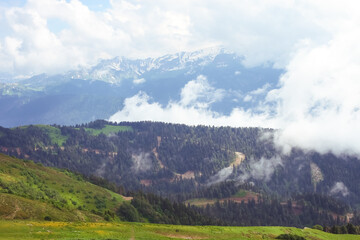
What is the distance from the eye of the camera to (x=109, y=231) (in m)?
66.9

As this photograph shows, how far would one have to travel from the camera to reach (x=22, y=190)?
106312 millimetres

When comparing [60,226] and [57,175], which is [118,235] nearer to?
[60,226]

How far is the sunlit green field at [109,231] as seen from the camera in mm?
56069

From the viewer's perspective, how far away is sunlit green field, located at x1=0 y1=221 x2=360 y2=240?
2207 inches

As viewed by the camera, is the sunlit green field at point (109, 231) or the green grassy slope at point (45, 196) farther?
the green grassy slope at point (45, 196)

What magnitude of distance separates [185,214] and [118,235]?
384 feet

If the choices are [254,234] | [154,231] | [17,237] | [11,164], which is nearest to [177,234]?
[154,231]

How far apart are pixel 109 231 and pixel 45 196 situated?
6267 cm

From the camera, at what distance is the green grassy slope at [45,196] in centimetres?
7250

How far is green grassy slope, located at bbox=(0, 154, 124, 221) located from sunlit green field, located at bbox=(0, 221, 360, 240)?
10040mm

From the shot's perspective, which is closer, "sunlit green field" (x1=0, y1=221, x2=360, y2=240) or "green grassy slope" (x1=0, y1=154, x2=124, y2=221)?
"sunlit green field" (x1=0, y1=221, x2=360, y2=240)

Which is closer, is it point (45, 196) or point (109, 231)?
point (109, 231)

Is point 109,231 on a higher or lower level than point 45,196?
lower

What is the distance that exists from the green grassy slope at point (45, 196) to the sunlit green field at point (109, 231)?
10040 millimetres
